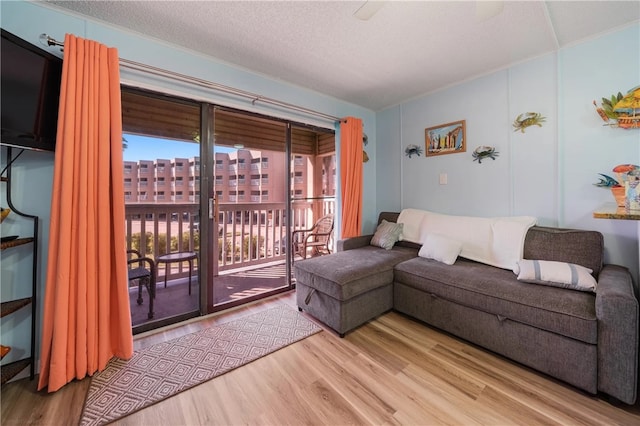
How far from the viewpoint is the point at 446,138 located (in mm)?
2906

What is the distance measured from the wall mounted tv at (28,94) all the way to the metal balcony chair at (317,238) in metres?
2.73

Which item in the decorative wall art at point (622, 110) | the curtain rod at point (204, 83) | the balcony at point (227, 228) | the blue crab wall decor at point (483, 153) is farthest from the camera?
the balcony at point (227, 228)

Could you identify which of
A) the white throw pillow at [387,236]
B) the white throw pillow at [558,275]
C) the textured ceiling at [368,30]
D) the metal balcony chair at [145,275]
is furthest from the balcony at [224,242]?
the white throw pillow at [558,275]

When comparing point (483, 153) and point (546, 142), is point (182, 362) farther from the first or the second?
point (546, 142)

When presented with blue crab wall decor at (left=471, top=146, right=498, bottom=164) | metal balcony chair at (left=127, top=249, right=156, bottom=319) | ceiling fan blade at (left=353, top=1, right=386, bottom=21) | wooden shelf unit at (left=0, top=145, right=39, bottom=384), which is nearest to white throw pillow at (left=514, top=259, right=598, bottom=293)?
blue crab wall decor at (left=471, top=146, right=498, bottom=164)

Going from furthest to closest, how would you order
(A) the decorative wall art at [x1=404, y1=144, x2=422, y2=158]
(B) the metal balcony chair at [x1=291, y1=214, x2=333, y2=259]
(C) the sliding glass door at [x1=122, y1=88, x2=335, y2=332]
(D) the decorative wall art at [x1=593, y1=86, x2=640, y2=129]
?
(B) the metal balcony chair at [x1=291, y1=214, x2=333, y2=259] < (A) the decorative wall art at [x1=404, y1=144, x2=422, y2=158] < (C) the sliding glass door at [x1=122, y1=88, x2=335, y2=332] < (D) the decorative wall art at [x1=593, y1=86, x2=640, y2=129]

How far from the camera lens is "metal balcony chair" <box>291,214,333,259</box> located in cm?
379

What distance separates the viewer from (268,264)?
405 centimetres

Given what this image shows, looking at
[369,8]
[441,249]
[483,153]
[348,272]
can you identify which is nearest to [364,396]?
[348,272]

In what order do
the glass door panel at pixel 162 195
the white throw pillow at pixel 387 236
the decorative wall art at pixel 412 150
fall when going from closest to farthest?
1. the glass door panel at pixel 162 195
2. the white throw pillow at pixel 387 236
3. the decorative wall art at pixel 412 150

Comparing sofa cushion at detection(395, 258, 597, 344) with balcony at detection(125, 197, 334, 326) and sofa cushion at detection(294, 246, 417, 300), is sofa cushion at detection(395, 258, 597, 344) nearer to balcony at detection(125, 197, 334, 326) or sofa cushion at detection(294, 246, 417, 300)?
sofa cushion at detection(294, 246, 417, 300)

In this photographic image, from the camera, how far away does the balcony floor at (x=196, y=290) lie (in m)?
2.39

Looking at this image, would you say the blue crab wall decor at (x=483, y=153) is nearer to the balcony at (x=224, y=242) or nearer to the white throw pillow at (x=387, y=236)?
the white throw pillow at (x=387, y=236)

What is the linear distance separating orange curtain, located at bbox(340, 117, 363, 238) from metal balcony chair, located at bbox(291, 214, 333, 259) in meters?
0.59
